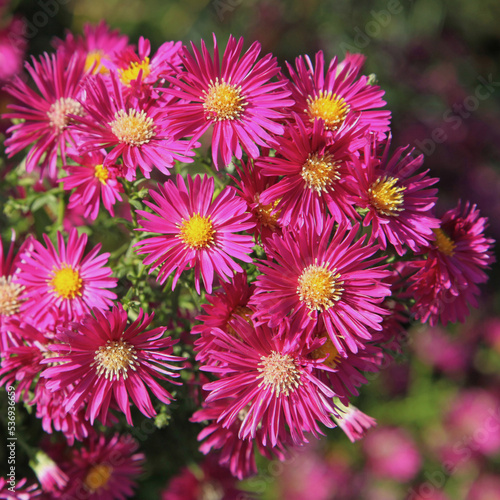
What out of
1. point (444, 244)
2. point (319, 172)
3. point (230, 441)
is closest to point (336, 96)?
point (319, 172)

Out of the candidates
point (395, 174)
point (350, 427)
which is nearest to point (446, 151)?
point (395, 174)

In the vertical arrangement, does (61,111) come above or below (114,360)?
above

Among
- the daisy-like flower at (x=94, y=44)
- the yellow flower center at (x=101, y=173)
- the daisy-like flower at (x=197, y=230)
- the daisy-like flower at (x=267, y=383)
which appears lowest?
the daisy-like flower at (x=267, y=383)

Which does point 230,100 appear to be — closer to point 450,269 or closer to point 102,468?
point 450,269

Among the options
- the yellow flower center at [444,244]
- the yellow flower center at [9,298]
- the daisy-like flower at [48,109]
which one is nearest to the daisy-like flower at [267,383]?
the yellow flower center at [444,244]

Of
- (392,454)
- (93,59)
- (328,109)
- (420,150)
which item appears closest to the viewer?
(328,109)

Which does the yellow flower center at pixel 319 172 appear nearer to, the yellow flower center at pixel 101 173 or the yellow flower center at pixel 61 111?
the yellow flower center at pixel 101 173

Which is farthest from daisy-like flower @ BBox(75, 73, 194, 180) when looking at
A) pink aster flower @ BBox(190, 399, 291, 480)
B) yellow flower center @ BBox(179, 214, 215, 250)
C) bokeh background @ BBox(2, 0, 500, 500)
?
bokeh background @ BBox(2, 0, 500, 500)

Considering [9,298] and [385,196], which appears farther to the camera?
[9,298]
